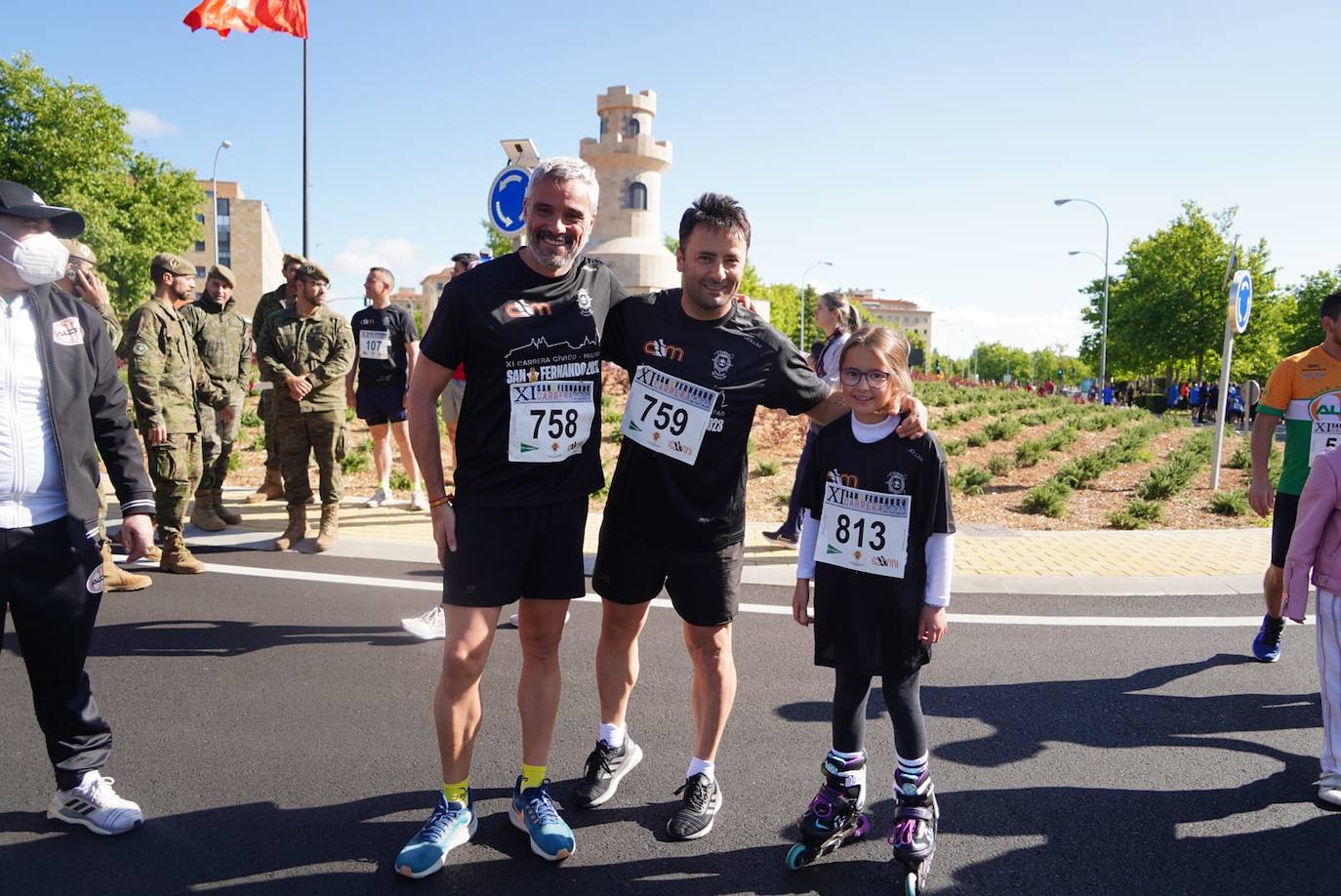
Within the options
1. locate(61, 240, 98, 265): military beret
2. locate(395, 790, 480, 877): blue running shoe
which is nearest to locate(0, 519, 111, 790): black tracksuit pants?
locate(395, 790, 480, 877): blue running shoe

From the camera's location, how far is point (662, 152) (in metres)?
29.0

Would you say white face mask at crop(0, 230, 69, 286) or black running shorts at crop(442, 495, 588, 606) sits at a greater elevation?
white face mask at crop(0, 230, 69, 286)

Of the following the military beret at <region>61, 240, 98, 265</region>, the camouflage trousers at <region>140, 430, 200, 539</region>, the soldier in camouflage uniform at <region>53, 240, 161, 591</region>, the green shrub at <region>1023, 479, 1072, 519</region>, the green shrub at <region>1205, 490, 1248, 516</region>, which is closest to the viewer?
the military beret at <region>61, 240, 98, 265</region>

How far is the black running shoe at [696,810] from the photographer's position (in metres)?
3.09

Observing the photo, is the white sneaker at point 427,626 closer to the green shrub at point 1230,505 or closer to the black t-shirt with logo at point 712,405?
the black t-shirt with logo at point 712,405

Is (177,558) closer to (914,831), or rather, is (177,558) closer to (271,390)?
(271,390)

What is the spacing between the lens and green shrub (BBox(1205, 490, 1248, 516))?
999 cm

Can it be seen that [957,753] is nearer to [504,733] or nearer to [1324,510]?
[1324,510]

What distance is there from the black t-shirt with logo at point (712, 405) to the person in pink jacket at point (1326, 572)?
196cm

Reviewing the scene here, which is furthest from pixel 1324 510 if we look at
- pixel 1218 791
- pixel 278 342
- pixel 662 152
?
pixel 662 152

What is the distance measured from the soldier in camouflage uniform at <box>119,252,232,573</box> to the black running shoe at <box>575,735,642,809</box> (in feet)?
14.3

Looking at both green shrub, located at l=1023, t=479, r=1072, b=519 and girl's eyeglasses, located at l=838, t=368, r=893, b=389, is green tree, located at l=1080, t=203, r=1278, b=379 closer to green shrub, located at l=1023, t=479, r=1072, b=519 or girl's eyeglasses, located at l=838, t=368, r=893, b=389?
green shrub, located at l=1023, t=479, r=1072, b=519

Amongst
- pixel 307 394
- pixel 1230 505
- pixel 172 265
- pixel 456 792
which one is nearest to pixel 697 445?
pixel 456 792

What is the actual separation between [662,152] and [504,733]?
1074 inches
